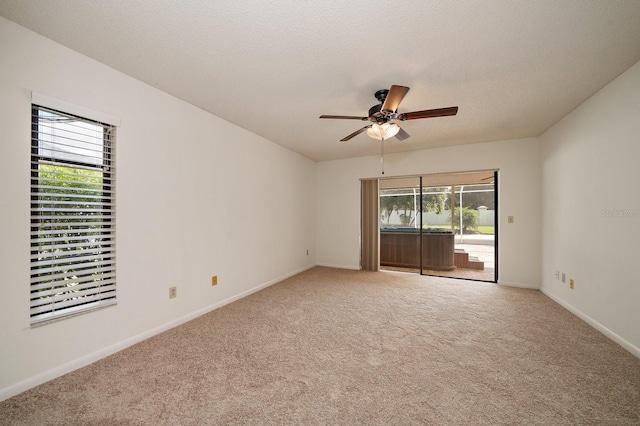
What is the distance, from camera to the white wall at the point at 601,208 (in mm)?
2176

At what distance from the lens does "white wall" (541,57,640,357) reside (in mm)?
2176

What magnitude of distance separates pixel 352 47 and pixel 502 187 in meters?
3.83

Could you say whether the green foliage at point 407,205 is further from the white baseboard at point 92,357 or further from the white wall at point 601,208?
the white baseboard at point 92,357

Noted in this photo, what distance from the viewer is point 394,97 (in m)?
2.10

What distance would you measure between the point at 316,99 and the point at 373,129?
709mm

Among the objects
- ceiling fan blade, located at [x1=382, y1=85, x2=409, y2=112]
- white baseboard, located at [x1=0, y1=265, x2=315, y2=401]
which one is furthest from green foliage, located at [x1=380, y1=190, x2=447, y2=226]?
white baseboard, located at [x1=0, y1=265, x2=315, y2=401]

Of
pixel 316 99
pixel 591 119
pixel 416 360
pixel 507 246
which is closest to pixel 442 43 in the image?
pixel 316 99

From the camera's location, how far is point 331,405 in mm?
1567

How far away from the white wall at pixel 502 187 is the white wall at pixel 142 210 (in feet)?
6.03

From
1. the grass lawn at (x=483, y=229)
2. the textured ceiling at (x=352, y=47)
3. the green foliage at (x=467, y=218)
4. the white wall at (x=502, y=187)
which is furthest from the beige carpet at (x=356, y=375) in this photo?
the textured ceiling at (x=352, y=47)

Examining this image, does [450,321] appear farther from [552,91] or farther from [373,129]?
[552,91]

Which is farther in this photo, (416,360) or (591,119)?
(591,119)

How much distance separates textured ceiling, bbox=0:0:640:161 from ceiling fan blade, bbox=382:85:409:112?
0.27 meters

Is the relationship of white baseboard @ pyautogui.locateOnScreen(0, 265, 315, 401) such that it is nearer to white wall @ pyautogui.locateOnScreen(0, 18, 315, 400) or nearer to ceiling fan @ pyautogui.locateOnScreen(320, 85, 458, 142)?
white wall @ pyautogui.locateOnScreen(0, 18, 315, 400)
